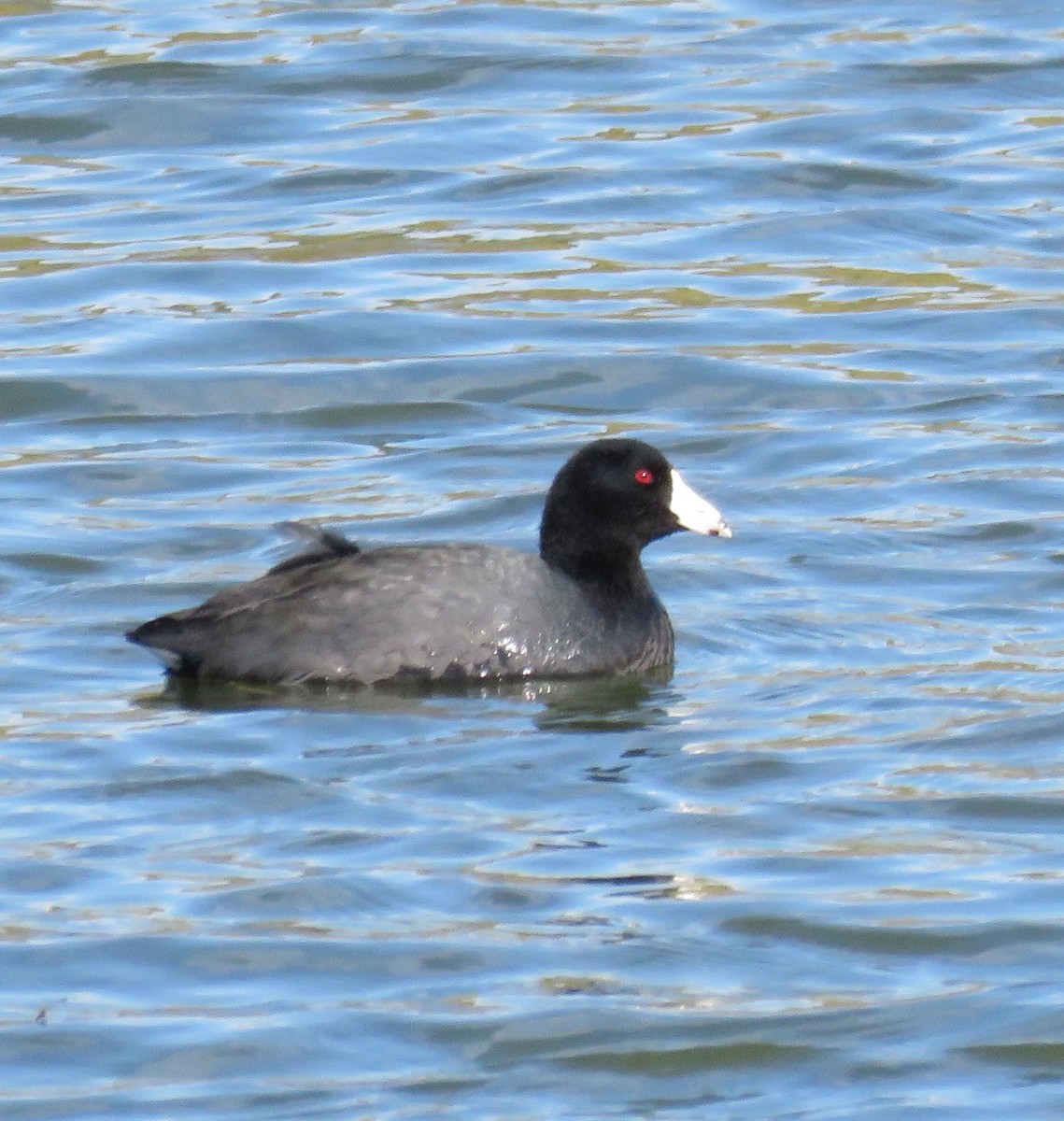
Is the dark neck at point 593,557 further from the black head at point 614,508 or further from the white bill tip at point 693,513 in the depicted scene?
the white bill tip at point 693,513

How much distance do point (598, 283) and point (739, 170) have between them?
2296 millimetres

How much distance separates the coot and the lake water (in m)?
0.15

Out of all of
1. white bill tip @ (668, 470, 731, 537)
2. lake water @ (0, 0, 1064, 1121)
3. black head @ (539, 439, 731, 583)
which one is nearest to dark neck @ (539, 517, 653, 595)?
black head @ (539, 439, 731, 583)

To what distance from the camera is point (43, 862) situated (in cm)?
762

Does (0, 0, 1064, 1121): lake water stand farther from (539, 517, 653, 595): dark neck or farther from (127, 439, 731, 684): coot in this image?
(539, 517, 653, 595): dark neck

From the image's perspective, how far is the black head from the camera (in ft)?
33.5

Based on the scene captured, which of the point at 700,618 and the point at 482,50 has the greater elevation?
the point at 482,50

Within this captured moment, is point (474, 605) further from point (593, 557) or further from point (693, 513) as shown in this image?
point (693, 513)

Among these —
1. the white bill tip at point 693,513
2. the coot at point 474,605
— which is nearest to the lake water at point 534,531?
the coot at point 474,605

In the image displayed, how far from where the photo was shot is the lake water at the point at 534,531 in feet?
22.1

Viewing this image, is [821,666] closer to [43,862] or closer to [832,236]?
[43,862]

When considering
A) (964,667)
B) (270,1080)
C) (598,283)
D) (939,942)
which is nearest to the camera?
(270,1080)

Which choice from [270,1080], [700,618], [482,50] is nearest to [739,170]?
[482,50]

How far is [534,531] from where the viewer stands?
37.9 ft
